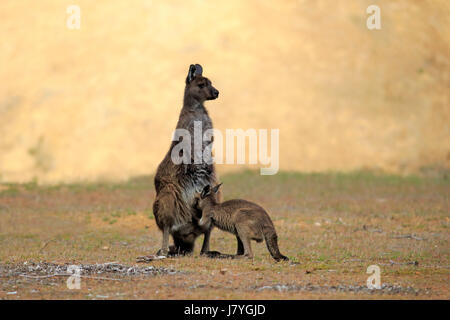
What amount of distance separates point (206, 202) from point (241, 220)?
0.87 meters

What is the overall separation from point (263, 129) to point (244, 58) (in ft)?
16.0

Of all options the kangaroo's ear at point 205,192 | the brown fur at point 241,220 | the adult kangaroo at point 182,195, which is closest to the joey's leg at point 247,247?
the brown fur at point 241,220

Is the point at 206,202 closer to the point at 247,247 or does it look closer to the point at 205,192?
the point at 205,192

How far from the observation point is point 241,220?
12289 millimetres

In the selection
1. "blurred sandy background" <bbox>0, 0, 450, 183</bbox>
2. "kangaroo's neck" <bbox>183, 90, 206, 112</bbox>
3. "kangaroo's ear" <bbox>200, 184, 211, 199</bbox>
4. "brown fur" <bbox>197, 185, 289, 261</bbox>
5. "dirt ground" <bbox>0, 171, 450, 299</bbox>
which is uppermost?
"blurred sandy background" <bbox>0, 0, 450, 183</bbox>

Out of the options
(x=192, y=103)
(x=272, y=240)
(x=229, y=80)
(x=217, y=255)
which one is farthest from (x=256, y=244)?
(x=229, y=80)

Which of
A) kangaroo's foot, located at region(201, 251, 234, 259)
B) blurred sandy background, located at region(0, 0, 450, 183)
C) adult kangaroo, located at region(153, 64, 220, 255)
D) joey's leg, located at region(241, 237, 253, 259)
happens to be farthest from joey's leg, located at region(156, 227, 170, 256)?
blurred sandy background, located at region(0, 0, 450, 183)

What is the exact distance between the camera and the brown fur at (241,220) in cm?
1223

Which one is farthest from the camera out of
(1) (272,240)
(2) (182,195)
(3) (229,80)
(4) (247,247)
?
(3) (229,80)

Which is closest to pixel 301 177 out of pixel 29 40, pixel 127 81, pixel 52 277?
pixel 127 81

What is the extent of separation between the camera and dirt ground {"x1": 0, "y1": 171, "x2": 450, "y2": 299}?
1002 centimetres

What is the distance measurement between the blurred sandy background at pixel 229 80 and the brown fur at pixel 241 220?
19.6 metres

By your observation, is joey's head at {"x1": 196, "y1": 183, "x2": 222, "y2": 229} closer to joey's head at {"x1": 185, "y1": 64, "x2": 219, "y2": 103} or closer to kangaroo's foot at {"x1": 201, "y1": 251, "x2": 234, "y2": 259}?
kangaroo's foot at {"x1": 201, "y1": 251, "x2": 234, "y2": 259}

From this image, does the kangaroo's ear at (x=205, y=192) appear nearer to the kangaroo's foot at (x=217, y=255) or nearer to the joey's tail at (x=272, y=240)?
the kangaroo's foot at (x=217, y=255)
